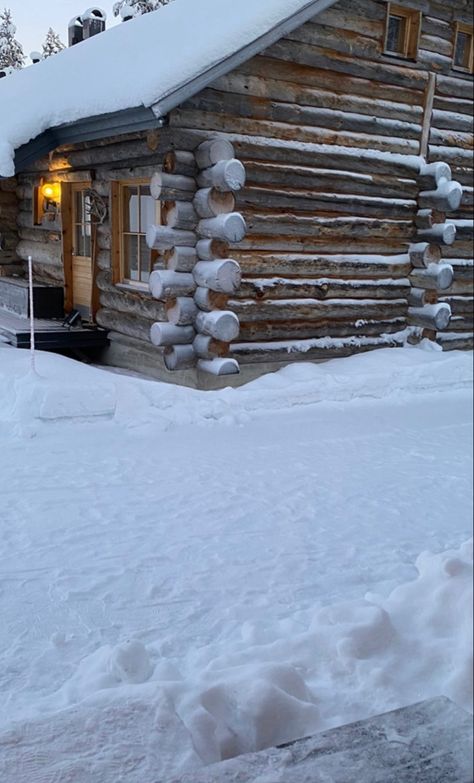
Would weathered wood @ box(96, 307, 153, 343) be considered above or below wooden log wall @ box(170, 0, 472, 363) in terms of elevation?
below

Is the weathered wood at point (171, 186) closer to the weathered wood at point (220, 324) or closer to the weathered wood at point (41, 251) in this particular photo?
the weathered wood at point (220, 324)

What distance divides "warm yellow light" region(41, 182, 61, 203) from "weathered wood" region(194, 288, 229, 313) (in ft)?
13.1

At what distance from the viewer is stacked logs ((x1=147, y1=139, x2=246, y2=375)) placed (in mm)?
7047

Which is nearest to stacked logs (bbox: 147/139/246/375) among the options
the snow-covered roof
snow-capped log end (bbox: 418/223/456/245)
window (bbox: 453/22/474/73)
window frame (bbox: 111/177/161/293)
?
the snow-covered roof

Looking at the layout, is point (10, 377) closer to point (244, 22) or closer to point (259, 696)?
point (244, 22)

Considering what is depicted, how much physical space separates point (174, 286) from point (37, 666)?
5035 mm

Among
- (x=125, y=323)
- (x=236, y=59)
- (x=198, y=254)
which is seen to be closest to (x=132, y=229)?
(x=125, y=323)

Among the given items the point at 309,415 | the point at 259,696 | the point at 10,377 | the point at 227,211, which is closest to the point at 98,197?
the point at 227,211

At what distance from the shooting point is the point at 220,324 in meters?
7.21

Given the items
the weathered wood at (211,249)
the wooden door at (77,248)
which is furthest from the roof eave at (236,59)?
the wooden door at (77,248)

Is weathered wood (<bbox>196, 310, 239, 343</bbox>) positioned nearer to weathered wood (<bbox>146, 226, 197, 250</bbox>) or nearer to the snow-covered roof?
weathered wood (<bbox>146, 226, 197, 250</bbox>)

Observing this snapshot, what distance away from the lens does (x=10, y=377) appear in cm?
681

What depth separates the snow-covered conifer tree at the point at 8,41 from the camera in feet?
8.95

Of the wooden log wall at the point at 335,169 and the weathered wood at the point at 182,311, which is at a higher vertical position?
the wooden log wall at the point at 335,169
